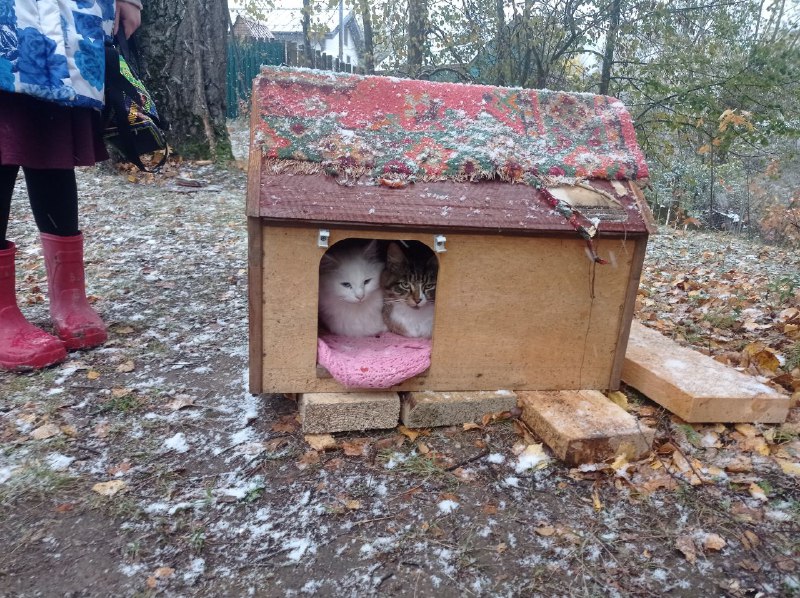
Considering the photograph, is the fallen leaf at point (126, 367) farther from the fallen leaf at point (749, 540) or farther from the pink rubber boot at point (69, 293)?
the fallen leaf at point (749, 540)

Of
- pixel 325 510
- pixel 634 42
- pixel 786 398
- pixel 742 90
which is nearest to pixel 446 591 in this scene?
pixel 325 510

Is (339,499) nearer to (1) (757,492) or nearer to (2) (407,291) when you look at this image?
Answer: (2) (407,291)

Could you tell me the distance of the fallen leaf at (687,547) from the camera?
135cm

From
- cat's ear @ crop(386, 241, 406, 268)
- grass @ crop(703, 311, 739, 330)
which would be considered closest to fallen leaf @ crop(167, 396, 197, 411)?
cat's ear @ crop(386, 241, 406, 268)

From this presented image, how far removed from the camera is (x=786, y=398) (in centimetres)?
180

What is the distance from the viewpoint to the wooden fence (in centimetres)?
1042

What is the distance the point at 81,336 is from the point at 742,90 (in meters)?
5.30

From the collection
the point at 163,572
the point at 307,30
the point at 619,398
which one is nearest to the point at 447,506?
A: the point at 163,572

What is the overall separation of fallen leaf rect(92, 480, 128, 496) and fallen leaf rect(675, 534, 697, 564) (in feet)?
4.80

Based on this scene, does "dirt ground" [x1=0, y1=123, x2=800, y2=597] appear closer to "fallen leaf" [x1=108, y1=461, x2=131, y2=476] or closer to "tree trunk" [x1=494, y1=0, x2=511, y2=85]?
"fallen leaf" [x1=108, y1=461, x2=131, y2=476]

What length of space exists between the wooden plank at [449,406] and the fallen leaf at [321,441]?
0.25 metres

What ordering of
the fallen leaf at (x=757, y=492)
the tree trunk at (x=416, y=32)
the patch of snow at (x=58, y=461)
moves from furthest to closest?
1. the tree trunk at (x=416, y=32)
2. the patch of snow at (x=58, y=461)
3. the fallen leaf at (x=757, y=492)

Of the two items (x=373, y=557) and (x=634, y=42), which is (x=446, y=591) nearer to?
(x=373, y=557)

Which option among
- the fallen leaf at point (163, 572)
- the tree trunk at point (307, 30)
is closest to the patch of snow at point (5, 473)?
the fallen leaf at point (163, 572)
